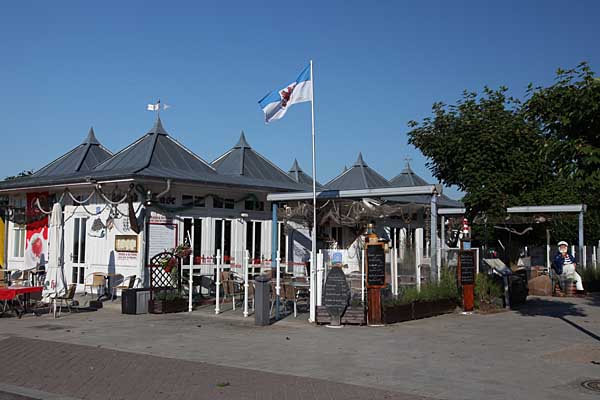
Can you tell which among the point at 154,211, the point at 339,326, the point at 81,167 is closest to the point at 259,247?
the point at 154,211

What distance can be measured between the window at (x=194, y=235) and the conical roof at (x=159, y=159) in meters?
1.32

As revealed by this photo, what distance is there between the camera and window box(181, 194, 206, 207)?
19.1m

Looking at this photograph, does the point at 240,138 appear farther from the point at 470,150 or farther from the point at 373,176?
the point at 470,150

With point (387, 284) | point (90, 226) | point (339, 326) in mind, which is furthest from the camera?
point (90, 226)

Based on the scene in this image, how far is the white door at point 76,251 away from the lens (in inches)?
776

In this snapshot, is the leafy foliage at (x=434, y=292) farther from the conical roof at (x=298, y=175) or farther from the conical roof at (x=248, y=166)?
the conical roof at (x=298, y=175)

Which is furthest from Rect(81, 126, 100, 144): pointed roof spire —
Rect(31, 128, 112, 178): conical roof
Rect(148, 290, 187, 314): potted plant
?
Rect(148, 290, 187, 314): potted plant

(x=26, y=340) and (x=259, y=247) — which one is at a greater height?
(x=259, y=247)

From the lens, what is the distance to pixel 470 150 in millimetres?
18609

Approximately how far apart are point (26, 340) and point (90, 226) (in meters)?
8.21

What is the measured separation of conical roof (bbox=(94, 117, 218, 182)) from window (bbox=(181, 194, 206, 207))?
0.61 metres

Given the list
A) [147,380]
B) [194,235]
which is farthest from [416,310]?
[147,380]

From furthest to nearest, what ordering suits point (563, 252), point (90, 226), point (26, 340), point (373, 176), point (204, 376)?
point (373, 176) → point (563, 252) → point (90, 226) → point (26, 340) → point (204, 376)

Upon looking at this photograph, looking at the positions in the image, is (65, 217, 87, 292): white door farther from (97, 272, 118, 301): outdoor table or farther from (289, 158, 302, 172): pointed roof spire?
(289, 158, 302, 172): pointed roof spire
